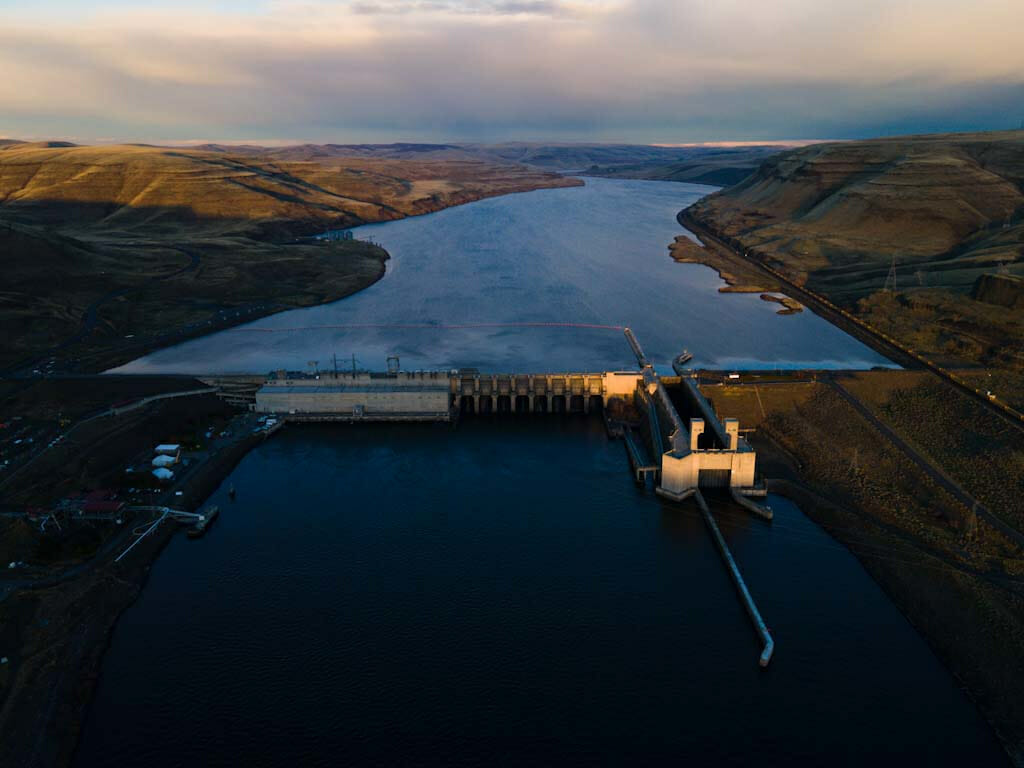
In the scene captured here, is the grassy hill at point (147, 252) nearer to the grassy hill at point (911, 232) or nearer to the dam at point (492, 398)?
the dam at point (492, 398)

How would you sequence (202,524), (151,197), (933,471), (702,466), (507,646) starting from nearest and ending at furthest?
(507,646) < (202,524) < (933,471) < (702,466) < (151,197)

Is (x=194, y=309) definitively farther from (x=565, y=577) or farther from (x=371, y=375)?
(x=565, y=577)

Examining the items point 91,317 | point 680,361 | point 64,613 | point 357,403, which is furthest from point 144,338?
point 680,361

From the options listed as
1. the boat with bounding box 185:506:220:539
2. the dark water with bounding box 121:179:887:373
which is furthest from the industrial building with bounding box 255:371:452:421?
the boat with bounding box 185:506:220:539

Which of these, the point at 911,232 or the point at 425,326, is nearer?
the point at 425,326

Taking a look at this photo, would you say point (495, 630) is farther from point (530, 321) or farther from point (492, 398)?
point (530, 321)
